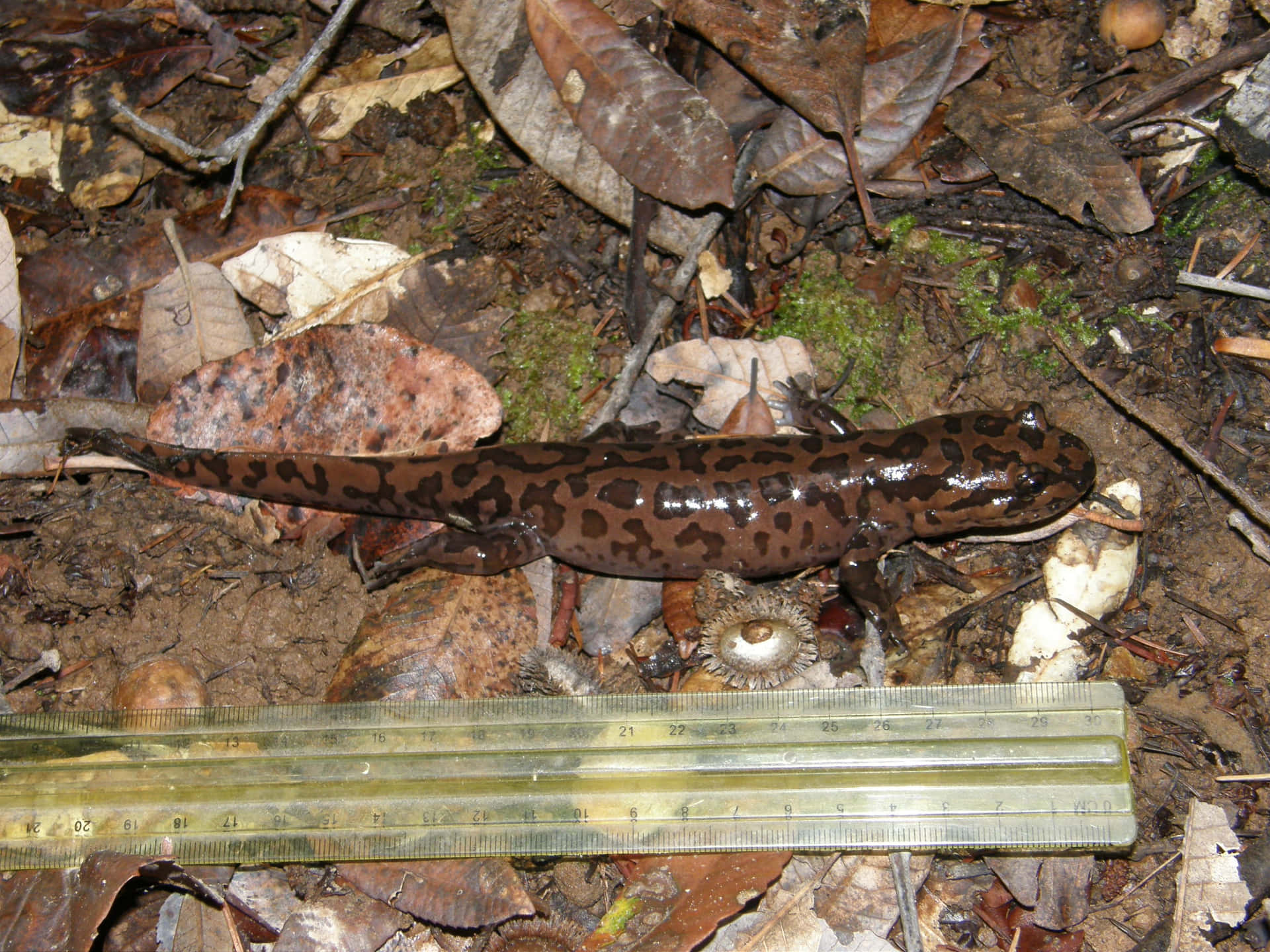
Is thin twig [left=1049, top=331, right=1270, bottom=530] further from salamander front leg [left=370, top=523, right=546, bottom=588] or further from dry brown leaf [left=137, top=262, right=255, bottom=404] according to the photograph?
dry brown leaf [left=137, top=262, right=255, bottom=404]

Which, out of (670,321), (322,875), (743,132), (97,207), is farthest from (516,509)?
(97,207)

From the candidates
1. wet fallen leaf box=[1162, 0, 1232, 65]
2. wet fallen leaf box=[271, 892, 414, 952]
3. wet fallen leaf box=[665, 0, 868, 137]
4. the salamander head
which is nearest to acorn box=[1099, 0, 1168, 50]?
wet fallen leaf box=[1162, 0, 1232, 65]

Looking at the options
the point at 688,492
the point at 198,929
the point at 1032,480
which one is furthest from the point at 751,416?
the point at 198,929

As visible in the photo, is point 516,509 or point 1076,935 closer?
point 1076,935

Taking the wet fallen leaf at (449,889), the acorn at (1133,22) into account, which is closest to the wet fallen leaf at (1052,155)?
the acorn at (1133,22)

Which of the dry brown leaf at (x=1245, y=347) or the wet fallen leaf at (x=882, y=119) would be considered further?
the wet fallen leaf at (x=882, y=119)

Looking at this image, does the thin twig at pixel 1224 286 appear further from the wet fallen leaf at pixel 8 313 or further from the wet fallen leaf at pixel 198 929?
the wet fallen leaf at pixel 8 313

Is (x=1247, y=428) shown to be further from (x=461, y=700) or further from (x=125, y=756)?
(x=125, y=756)
